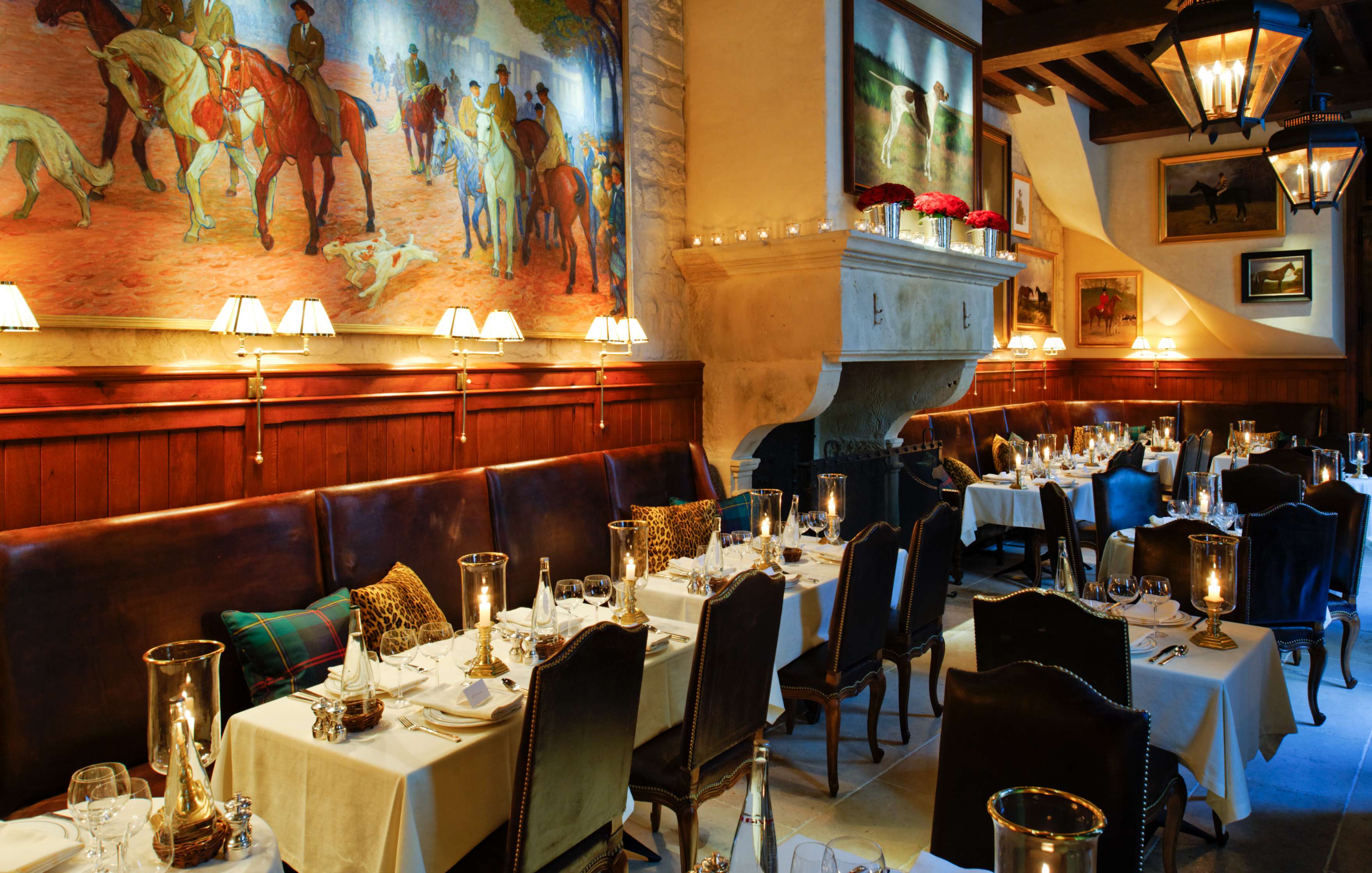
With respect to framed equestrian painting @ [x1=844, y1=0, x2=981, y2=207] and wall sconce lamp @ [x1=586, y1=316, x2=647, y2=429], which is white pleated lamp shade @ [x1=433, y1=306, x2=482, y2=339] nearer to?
wall sconce lamp @ [x1=586, y1=316, x2=647, y2=429]

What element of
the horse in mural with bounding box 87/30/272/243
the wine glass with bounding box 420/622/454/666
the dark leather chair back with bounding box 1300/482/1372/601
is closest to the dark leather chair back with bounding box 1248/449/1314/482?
the dark leather chair back with bounding box 1300/482/1372/601

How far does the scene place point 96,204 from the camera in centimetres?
313

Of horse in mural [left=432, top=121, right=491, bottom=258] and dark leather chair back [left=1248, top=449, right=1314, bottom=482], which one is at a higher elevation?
horse in mural [left=432, top=121, right=491, bottom=258]

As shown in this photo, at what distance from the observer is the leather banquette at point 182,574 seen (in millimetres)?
2703

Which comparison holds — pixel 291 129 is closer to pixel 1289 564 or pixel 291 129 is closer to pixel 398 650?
pixel 398 650

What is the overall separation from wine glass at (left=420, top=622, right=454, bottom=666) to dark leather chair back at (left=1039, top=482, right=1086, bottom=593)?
9.82 ft

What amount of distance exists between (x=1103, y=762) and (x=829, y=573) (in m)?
2.10

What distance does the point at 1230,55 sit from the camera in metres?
2.96

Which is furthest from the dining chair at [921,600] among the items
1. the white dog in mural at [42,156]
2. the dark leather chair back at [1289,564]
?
the white dog in mural at [42,156]

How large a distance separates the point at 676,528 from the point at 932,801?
1875 mm

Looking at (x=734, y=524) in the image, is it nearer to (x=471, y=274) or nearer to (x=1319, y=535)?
(x=471, y=274)

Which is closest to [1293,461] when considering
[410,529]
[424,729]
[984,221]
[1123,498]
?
[1123,498]

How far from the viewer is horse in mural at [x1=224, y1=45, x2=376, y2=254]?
3.50 metres

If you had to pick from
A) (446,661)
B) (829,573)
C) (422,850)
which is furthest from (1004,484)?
(422,850)
